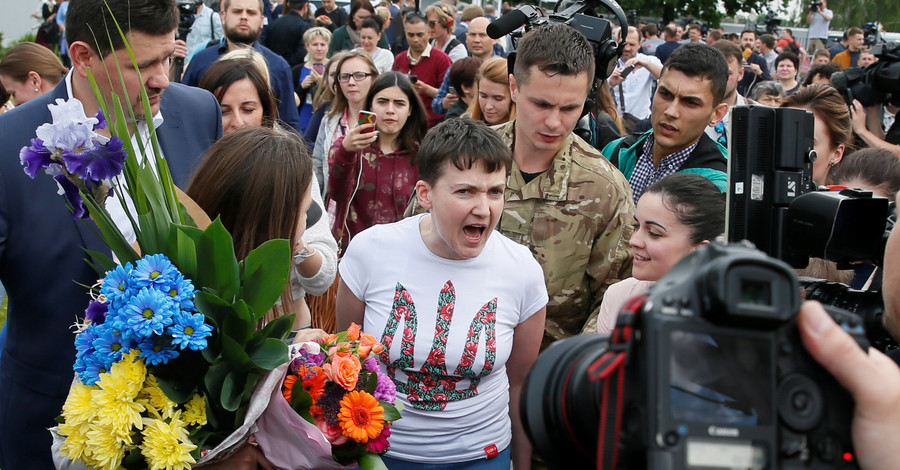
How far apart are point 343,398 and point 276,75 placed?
15.9 ft

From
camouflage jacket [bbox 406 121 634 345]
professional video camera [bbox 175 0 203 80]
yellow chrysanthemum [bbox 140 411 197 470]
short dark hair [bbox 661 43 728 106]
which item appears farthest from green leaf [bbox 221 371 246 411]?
professional video camera [bbox 175 0 203 80]

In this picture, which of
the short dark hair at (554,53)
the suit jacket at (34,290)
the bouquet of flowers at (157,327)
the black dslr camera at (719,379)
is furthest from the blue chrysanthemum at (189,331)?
the short dark hair at (554,53)

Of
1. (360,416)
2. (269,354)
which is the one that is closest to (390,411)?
(360,416)

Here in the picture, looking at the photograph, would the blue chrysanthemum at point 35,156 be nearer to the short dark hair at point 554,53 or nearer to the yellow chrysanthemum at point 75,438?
the yellow chrysanthemum at point 75,438

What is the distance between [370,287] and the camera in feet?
8.84

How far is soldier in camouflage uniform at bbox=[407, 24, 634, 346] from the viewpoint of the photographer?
3.07 metres

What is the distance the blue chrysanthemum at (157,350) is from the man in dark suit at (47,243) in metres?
0.66

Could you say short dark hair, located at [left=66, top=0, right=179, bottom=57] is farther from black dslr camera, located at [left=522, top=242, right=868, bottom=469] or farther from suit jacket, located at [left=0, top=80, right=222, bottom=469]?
black dslr camera, located at [left=522, top=242, right=868, bottom=469]

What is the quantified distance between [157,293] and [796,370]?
130 centimetres

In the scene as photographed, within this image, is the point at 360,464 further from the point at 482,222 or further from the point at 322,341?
the point at 482,222

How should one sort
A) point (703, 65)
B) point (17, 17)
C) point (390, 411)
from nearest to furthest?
point (390, 411) < point (703, 65) < point (17, 17)

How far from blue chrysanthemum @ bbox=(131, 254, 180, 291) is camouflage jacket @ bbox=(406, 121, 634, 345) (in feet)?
5.19

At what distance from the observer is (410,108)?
5.43 metres

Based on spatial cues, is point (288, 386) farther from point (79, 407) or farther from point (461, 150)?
point (461, 150)
